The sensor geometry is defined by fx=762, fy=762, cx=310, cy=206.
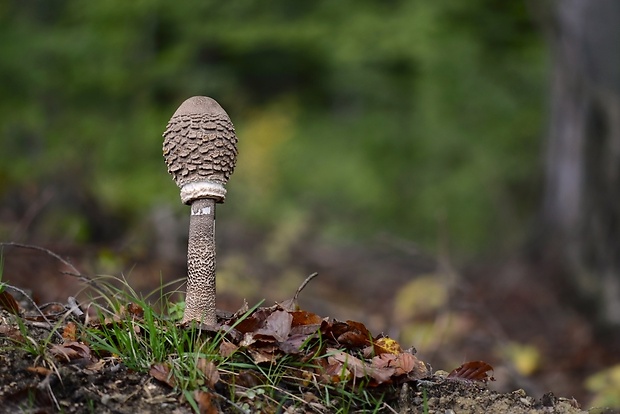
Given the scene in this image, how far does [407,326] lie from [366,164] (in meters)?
6.92

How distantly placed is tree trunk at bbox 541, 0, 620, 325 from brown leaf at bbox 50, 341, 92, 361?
20.6ft

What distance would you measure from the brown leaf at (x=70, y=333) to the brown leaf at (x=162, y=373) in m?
0.42

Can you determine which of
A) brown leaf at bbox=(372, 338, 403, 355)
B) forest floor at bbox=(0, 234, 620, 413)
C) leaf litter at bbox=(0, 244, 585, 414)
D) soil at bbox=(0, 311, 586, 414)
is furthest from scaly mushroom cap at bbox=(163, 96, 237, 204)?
brown leaf at bbox=(372, 338, 403, 355)

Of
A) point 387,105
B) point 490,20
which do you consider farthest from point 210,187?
point 387,105

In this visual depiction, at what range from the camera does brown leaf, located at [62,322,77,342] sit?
2.93 m

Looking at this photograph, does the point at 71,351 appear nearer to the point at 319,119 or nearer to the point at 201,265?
the point at 201,265

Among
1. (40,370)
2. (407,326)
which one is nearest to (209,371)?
(40,370)

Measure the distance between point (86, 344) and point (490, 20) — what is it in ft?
41.3

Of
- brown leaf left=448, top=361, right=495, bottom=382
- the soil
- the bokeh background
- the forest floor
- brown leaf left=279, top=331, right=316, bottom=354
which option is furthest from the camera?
the bokeh background

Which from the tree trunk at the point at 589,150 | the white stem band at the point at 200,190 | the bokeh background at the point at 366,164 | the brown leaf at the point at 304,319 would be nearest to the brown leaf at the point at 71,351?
the white stem band at the point at 200,190

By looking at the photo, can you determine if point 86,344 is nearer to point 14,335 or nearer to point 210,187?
point 14,335

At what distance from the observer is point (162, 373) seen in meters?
2.69

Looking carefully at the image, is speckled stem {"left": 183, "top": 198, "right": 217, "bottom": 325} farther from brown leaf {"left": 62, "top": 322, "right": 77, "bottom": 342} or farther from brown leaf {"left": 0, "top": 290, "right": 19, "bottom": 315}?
brown leaf {"left": 0, "top": 290, "right": 19, "bottom": 315}

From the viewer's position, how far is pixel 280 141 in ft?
55.2
